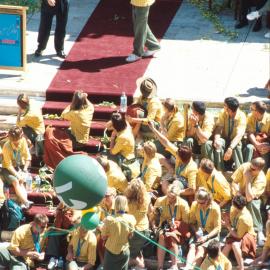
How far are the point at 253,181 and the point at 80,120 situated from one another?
2757mm

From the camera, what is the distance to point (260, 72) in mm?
→ 19969

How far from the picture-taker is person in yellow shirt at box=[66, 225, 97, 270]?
661 inches

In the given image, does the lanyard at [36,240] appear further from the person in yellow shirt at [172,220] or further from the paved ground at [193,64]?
the paved ground at [193,64]

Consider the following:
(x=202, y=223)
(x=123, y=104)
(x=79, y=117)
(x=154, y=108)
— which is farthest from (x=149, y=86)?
(x=202, y=223)

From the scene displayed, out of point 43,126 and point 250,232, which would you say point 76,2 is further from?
point 250,232

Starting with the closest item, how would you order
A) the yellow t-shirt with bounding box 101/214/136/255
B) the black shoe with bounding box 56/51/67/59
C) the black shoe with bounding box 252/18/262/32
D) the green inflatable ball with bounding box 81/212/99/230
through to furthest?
the green inflatable ball with bounding box 81/212/99/230 → the yellow t-shirt with bounding box 101/214/136/255 → the black shoe with bounding box 56/51/67/59 → the black shoe with bounding box 252/18/262/32

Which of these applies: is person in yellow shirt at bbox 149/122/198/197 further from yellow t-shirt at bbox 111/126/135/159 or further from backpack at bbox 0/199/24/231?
backpack at bbox 0/199/24/231

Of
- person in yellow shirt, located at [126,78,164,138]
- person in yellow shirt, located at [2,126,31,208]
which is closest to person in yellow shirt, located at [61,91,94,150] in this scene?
person in yellow shirt, located at [126,78,164,138]

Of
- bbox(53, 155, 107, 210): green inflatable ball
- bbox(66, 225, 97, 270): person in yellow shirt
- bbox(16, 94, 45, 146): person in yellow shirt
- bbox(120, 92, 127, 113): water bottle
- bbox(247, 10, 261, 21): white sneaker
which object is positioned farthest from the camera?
bbox(247, 10, 261, 21): white sneaker

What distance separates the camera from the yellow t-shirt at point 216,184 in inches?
676

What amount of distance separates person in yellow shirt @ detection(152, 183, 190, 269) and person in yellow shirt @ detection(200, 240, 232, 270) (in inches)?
26.1

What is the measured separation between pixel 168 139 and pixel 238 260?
224 cm

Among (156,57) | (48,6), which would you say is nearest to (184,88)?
(156,57)

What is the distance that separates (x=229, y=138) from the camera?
58.8ft
